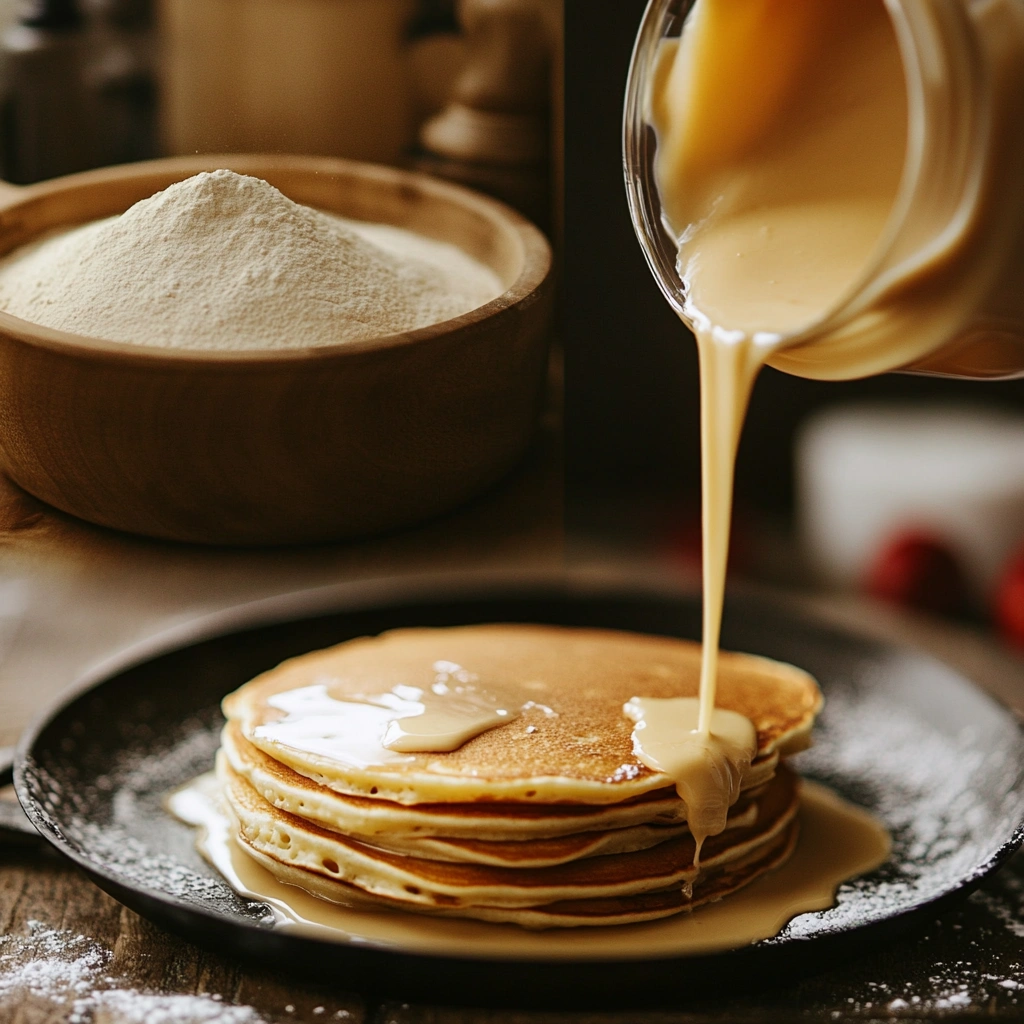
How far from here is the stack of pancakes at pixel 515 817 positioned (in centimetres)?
105

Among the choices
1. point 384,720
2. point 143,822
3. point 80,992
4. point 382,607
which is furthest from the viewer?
point 382,607

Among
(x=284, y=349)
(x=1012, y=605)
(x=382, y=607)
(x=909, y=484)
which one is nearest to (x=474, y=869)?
(x=284, y=349)

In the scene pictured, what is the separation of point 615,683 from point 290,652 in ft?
1.76

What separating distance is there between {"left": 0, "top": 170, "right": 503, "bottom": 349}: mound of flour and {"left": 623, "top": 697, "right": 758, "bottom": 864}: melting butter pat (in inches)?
16.4

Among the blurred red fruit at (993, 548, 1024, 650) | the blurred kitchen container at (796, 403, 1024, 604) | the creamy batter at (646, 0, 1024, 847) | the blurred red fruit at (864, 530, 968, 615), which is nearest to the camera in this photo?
the creamy batter at (646, 0, 1024, 847)

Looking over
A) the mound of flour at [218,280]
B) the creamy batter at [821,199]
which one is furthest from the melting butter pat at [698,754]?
the mound of flour at [218,280]

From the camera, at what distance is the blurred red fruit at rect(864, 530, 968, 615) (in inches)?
84.4

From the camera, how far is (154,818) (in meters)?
1.30

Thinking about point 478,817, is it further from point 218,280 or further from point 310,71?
point 310,71

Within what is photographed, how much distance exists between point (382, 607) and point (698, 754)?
0.72 meters

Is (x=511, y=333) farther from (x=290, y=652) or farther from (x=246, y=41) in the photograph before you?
(x=290, y=652)

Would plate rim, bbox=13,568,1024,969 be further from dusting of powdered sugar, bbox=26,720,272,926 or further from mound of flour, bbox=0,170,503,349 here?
mound of flour, bbox=0,170,503,349

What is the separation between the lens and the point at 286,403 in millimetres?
1074

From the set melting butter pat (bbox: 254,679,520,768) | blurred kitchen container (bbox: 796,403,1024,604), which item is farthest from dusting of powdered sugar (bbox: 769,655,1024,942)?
blurred kitchen container (bbox: 796,403,1024,604)
